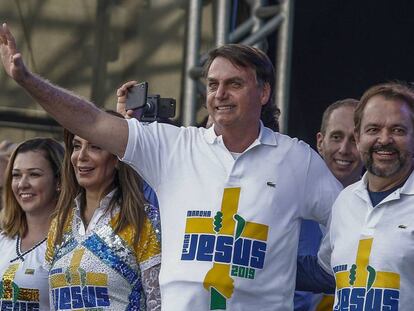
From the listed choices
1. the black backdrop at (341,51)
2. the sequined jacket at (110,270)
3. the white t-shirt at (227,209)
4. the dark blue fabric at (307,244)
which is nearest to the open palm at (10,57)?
the white t-shirt at (227,209)

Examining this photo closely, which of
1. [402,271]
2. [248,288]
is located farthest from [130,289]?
[402,271]

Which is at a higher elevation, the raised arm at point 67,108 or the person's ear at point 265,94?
the person's ear at point 265,94

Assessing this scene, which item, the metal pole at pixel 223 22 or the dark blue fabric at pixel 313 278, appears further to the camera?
the metal pole at pixel 223 22

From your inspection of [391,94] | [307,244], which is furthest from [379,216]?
[307,244]

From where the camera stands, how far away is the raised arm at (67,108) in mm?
4078

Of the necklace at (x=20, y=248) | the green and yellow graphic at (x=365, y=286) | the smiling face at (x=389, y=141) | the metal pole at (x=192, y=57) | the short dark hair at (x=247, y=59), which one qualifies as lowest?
the green and yellow graphic at (x=365, y=286)

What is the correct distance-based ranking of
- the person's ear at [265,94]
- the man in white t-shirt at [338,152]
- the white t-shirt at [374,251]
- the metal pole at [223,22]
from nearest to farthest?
the white t-shirt at [374,251] < the person's ear at [265,94] < the man in white t-shirt at [338,152] < the metal pole at [223,22]

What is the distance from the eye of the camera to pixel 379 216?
409 centimetres

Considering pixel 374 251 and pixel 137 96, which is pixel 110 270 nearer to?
pixel 137 96

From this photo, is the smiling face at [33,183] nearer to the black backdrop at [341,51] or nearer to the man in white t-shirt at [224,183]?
the man in white t-shirt at [224,183]

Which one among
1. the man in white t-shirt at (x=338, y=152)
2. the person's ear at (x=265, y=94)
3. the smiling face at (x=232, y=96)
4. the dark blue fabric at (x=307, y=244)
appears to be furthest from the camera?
the man in white t-shirt at (x=338, y=152)

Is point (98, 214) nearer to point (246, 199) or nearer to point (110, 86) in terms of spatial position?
point (246, 199)

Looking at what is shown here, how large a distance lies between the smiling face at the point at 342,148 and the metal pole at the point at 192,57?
1.86 metres

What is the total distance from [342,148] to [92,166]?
4.09 feet
